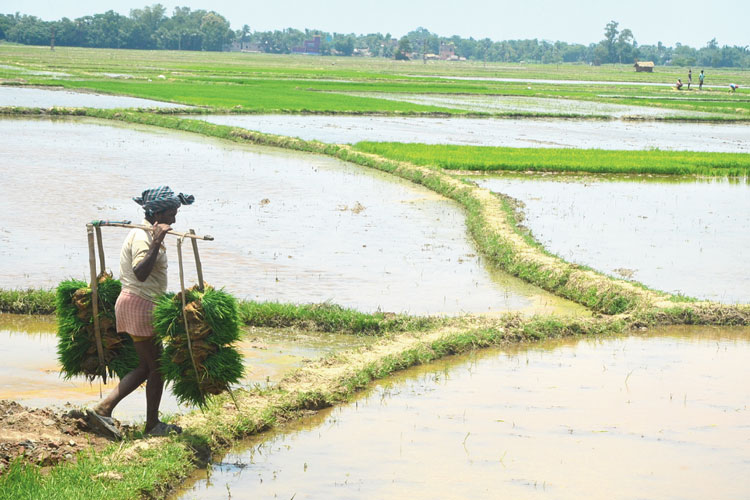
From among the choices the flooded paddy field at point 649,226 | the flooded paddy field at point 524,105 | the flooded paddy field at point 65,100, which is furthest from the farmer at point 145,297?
the flooded paddy field at point 524,105

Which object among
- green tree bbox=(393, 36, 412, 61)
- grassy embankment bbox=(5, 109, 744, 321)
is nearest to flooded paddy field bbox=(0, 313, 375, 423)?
grassy embankment bbox=(5, 109, 744, 321)

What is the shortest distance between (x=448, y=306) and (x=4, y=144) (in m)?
14.1

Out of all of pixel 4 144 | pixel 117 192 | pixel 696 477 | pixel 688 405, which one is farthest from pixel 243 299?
pixel 4 144

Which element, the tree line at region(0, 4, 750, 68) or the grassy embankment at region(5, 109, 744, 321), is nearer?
the grassy embankment at region(5, 109, 744, 321)

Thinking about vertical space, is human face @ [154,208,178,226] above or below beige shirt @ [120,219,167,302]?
above

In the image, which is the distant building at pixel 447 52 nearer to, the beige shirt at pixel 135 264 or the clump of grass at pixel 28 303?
the clump of grass at pixel 28 303

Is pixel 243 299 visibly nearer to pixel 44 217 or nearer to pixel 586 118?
pixel 44 217

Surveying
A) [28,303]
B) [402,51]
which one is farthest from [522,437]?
[402,51]

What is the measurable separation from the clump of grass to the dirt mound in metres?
2.75

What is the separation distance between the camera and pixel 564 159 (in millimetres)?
18891

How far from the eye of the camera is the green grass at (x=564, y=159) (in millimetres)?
17991

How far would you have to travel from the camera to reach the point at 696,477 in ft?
15.2

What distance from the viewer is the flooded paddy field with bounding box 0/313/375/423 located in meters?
5.61

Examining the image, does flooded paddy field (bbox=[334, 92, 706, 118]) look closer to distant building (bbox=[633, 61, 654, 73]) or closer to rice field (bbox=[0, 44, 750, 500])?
rice field (bbox=[0, 44, 750, 500])
